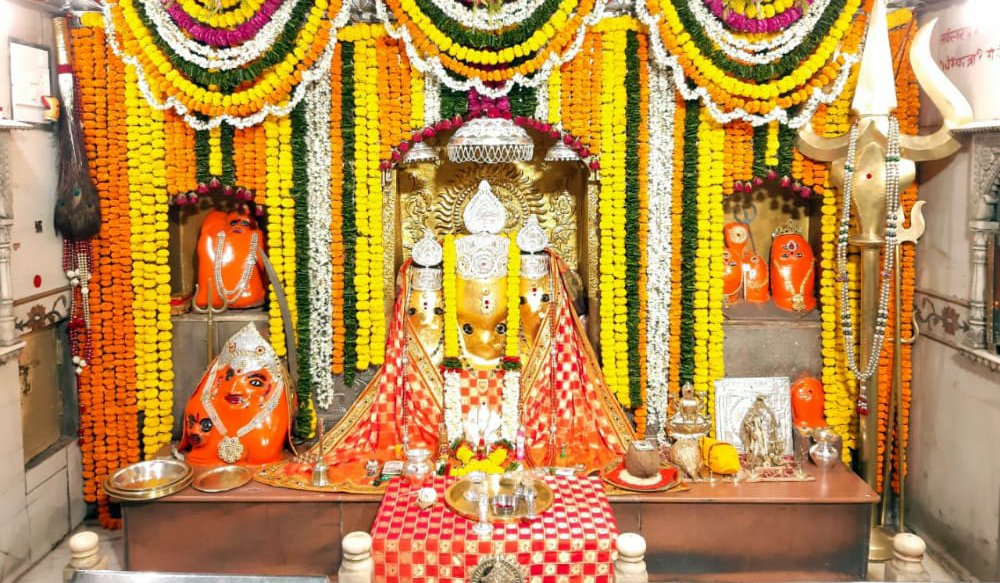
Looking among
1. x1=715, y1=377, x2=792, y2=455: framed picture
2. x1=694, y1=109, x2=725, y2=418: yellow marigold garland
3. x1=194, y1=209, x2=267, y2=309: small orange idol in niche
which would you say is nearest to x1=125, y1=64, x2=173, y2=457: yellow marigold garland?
x1=194, y1=209, x2=267, y2=309: small orange idol in niche

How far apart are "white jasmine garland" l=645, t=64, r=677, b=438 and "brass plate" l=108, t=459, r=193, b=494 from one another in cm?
302

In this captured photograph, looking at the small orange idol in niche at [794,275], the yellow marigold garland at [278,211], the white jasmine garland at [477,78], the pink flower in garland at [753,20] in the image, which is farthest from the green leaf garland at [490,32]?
the small orange idol in niche at [794,275]

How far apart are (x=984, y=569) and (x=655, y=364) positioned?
2216 millimetres

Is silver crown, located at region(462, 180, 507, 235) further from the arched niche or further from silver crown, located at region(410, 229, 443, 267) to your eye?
the arched niche

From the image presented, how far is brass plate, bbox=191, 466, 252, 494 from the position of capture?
5.17m

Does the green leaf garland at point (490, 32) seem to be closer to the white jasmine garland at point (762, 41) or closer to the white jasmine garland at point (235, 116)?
the white jasmine garland at point (235, 116)

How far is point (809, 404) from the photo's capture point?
5.89m

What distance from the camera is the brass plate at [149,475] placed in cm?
510

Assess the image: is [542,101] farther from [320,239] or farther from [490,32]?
[320,239]

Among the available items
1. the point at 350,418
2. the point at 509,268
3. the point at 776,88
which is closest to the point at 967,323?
the point at 776,88


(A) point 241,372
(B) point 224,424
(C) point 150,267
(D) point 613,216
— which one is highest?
(D) point 613,216

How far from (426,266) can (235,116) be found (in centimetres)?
154

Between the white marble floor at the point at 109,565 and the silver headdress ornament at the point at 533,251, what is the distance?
2.75 metres

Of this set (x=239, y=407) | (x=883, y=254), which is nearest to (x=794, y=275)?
(x=883, y=254)
